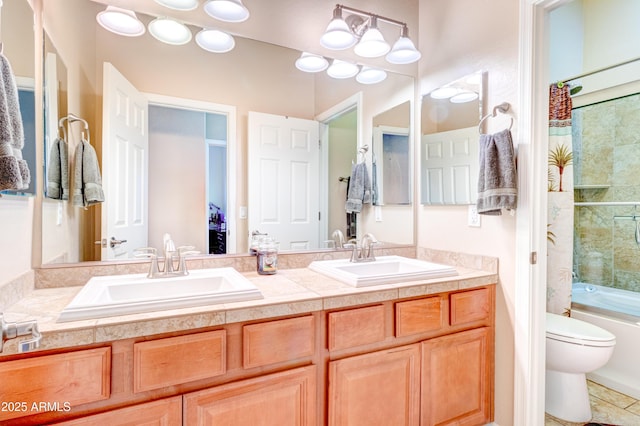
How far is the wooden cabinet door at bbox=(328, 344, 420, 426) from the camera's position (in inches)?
49.9

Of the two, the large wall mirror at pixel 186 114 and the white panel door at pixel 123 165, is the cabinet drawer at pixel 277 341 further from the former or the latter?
the white panel door at pixel 123 165

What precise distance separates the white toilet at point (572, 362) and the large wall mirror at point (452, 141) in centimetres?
90

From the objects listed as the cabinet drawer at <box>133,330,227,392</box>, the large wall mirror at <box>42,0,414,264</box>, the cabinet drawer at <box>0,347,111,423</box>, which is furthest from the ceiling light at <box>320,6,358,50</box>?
the cabinet drawer at <box>0,347,111,423</box>

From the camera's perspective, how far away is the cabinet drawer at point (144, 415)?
35.8 inches

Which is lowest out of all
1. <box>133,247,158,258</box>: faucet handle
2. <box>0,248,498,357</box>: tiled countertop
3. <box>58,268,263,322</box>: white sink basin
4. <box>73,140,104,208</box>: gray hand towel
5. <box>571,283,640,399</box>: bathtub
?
<box>571,283,640,399</box>: bathtub

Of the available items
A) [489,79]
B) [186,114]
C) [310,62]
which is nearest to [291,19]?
[310,62]

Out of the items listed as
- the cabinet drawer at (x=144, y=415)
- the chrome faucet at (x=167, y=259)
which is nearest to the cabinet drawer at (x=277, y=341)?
the cabinet drawer at (x=144, y=415)

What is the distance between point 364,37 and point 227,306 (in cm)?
160

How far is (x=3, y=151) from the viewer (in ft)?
2.24

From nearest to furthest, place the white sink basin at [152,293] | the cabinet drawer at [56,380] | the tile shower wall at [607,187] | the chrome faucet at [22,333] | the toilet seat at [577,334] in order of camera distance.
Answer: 1. the chrome faucet at [22,333]
2. the cabinet drawer at [56,380]
3. the white sink basin at [152,293]
4. the toilet seat at [577,334]
5. the tile shower wall at [607,187]

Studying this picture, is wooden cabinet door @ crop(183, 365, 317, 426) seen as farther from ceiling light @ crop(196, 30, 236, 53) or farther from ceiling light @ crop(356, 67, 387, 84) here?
ceiling light @ crop(356, 67, 387, 84)

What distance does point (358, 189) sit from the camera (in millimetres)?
2043

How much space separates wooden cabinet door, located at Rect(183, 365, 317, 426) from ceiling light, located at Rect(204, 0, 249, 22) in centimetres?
159

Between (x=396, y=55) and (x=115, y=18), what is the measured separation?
4.67 ft
